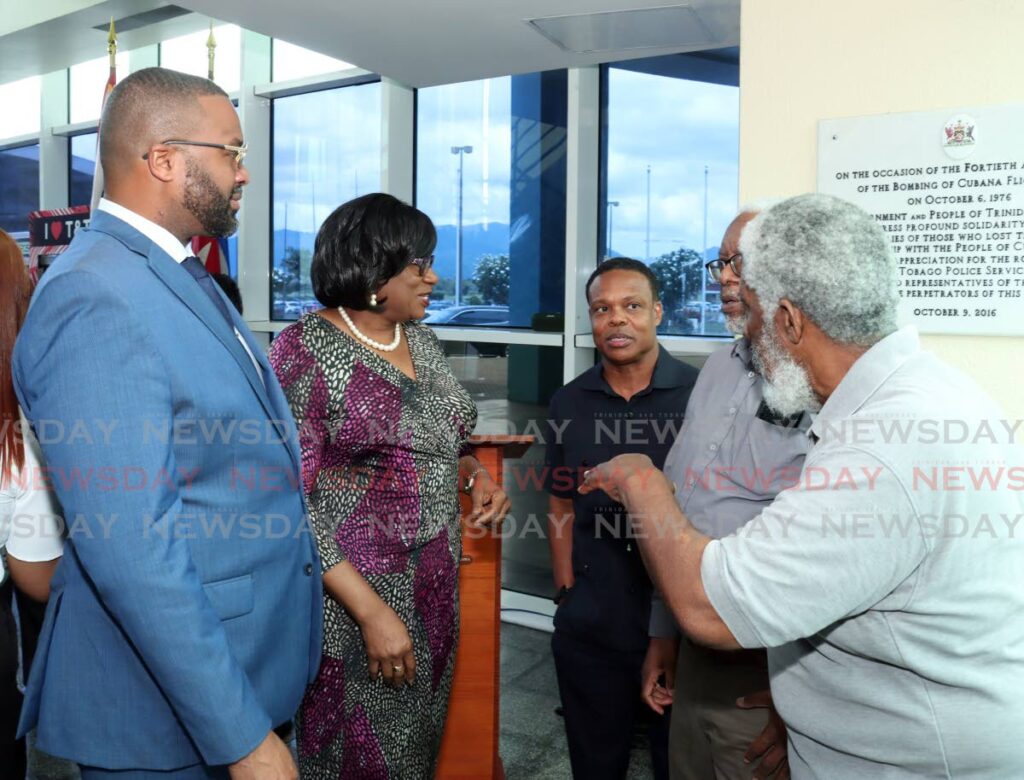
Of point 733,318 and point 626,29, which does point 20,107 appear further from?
point 733,318

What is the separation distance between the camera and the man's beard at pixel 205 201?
1432 millimetres

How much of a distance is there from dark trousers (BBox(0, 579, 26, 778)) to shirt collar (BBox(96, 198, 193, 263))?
97cm

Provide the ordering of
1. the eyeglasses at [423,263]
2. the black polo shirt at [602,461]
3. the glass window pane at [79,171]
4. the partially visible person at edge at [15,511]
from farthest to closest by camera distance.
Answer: the glass window pane at [79,171] < the black polo shirt at [602,461] < the eyeglasses at [423,263] < the partially visible person at edge at [15,511]

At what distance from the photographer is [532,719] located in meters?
3.49

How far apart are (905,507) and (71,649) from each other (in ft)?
4.11

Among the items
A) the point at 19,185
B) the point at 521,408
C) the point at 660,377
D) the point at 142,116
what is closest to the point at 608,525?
the point at 660,377

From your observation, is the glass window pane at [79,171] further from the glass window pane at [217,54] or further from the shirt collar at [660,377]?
the shirt collar at [660,377]

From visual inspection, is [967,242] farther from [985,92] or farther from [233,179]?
[233,179]

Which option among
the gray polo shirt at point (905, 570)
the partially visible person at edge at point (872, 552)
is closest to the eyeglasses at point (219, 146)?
the partially visible person at edge at point (872, 552)

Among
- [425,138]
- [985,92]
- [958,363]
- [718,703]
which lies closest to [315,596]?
[718,703]

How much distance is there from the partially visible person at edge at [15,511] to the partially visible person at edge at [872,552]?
51.6 inches

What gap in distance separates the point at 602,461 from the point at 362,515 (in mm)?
843

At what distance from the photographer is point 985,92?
2.02 metres

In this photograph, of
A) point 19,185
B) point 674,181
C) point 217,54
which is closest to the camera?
point 674,181
